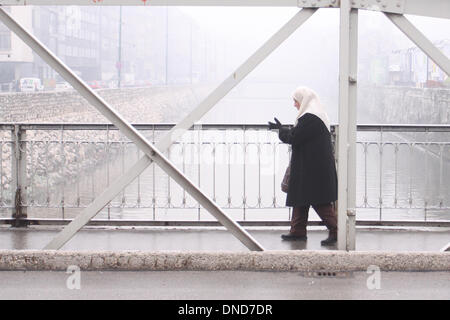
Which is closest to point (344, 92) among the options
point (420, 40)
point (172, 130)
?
point (420, 40)

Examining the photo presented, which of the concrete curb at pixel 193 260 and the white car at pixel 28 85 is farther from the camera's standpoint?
the white car at pixel 28 85

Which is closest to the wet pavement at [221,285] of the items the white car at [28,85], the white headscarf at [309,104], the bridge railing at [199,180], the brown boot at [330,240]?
the brown boot at [330,240]

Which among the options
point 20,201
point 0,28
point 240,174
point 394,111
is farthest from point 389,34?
point 20,201

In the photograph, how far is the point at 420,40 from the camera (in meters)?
6.46

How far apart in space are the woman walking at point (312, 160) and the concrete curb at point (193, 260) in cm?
99

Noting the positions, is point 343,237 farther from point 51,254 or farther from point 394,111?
point 394,111

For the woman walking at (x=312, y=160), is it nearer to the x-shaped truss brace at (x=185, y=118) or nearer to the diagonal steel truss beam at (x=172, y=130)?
the x-shaped truss brace at (x=185, y=118)

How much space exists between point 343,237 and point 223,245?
4.33 feet

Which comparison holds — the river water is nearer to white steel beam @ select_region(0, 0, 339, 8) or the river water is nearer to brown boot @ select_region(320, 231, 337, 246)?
brown boot @ select_region(320, 231, 337, 246)

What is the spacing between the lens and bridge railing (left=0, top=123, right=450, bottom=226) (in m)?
8.75

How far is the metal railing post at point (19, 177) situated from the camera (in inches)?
340

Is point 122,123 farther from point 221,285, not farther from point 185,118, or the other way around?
point 221,285

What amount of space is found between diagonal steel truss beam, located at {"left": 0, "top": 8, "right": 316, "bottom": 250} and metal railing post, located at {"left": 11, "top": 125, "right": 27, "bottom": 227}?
89.7 inches

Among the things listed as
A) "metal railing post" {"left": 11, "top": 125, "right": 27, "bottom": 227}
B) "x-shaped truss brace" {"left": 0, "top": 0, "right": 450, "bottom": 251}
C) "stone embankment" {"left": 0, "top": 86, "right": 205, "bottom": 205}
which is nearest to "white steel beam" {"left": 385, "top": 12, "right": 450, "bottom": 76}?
"x-shaped truss brace" {"left": 0, "top": 0, "right": 450, "bottom": 251}
